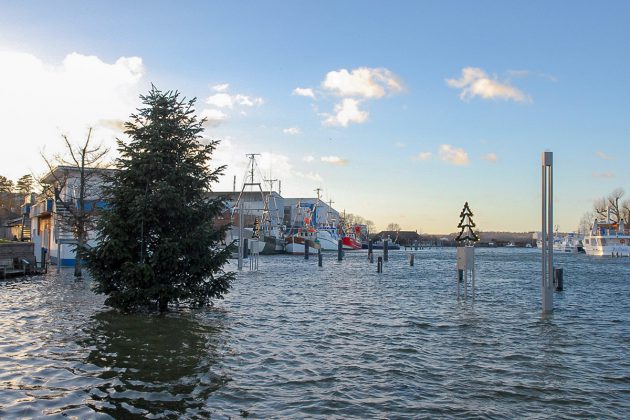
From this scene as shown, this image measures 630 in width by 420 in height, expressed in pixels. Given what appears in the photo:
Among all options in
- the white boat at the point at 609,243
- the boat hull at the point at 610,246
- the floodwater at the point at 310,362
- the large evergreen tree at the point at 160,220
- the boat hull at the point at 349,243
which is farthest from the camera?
the boat hull at the point at 349,243

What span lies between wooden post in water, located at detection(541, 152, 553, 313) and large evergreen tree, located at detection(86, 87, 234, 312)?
1115 centimetres

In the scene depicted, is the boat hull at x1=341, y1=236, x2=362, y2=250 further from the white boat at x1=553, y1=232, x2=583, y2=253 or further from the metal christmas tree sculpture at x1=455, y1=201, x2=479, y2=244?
the metal christmas tree sculpture at x1=455, y1=201, x2=479, y2=244

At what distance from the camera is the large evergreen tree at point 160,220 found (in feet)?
54.5

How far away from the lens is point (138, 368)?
10.4 metres

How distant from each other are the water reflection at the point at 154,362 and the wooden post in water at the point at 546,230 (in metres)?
11.6

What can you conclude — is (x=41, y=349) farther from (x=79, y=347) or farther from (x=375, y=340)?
(x=375, y=340)

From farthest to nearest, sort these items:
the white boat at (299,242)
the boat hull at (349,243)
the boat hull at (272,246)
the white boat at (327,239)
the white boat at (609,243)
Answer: the boat hull at (349,243) → the white boat at (327,239) → the white boat at (609,243) → the white boat at (299,242) → the boat hull at (272,246)

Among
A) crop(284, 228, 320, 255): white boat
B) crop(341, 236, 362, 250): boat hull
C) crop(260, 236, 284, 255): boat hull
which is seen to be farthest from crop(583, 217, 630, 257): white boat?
crop(260, 236, 284, 255): boat hull

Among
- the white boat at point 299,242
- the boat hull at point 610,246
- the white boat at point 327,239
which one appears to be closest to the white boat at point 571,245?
the boat hull at point 610,246

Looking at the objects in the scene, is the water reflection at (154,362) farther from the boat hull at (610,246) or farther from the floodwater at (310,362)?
the boat hull at (610,246)

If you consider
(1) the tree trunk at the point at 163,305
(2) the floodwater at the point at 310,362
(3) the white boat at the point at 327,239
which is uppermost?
(3) the white boat at the point at 327,239

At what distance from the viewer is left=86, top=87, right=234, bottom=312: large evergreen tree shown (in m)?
16.6

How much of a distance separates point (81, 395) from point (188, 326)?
6.92m

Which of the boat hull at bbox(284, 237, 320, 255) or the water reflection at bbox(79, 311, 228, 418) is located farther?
the boat hull at bbox(284, 237, 320, 255)
